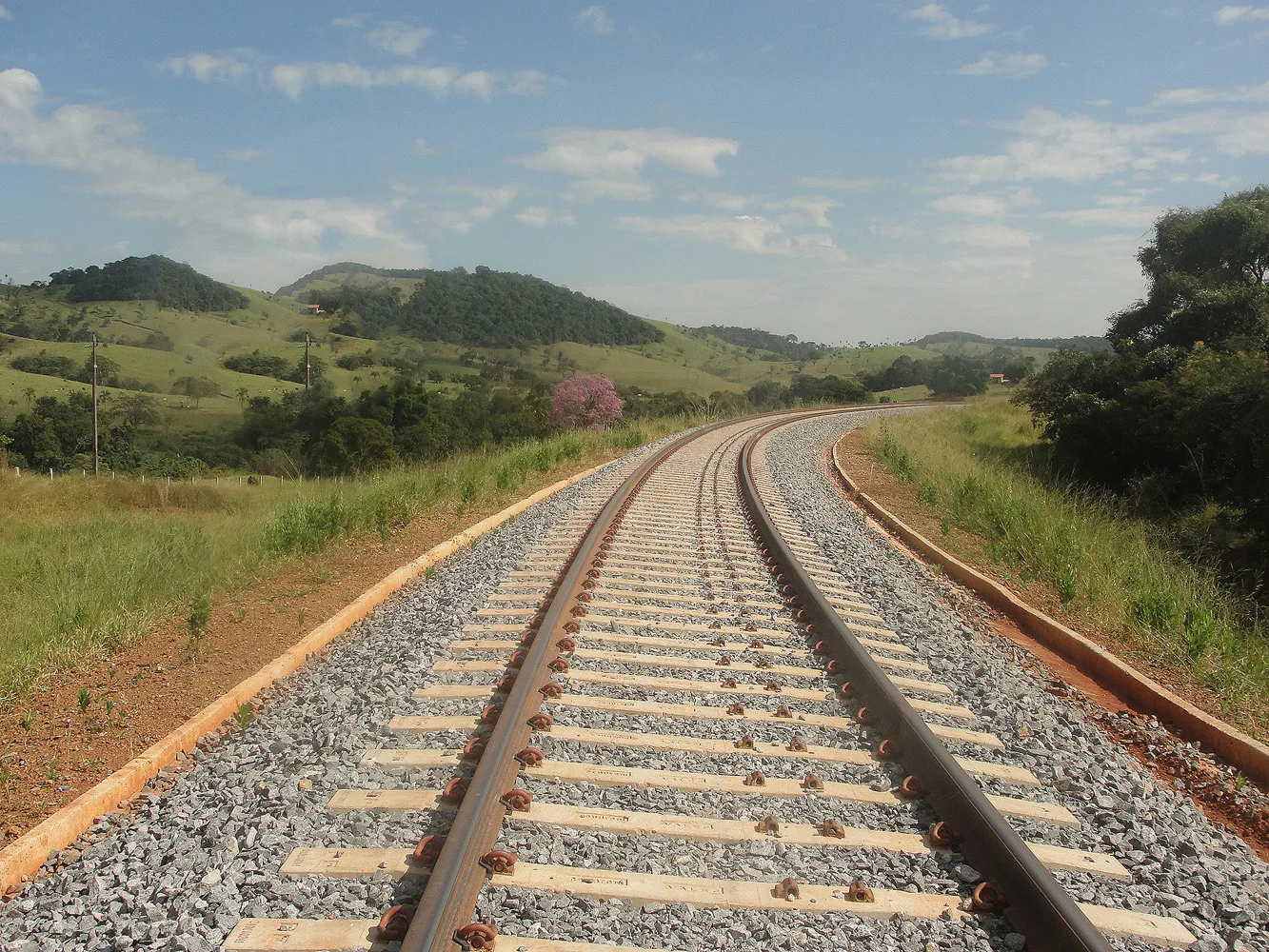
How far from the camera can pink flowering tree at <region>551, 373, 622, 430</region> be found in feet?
109

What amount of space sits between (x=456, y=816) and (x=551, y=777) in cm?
64

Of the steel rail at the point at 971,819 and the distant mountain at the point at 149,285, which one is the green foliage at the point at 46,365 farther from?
the steel rail at the point at 971,819

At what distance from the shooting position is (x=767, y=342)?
178125 mm

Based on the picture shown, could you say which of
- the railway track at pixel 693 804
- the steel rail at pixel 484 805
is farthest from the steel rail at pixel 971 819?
the steel rail at pixel 484 805

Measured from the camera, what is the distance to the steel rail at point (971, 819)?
284 cm

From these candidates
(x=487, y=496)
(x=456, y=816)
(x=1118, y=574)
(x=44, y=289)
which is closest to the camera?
(x=456, y=816)

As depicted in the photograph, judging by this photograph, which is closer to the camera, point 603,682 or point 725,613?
point 603,682

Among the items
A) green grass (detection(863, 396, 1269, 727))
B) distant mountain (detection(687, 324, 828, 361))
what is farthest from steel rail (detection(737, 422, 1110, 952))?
distant mountain (detection(687, 324, 828, 361))

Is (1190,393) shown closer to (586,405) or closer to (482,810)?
(482,810)

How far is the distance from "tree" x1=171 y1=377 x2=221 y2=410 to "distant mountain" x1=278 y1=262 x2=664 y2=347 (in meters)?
26.9

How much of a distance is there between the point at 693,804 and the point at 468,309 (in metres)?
110

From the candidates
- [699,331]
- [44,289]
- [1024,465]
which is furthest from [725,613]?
[699,331]

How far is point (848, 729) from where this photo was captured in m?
4.61

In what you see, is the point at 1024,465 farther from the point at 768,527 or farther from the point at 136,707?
the point at 136,707
